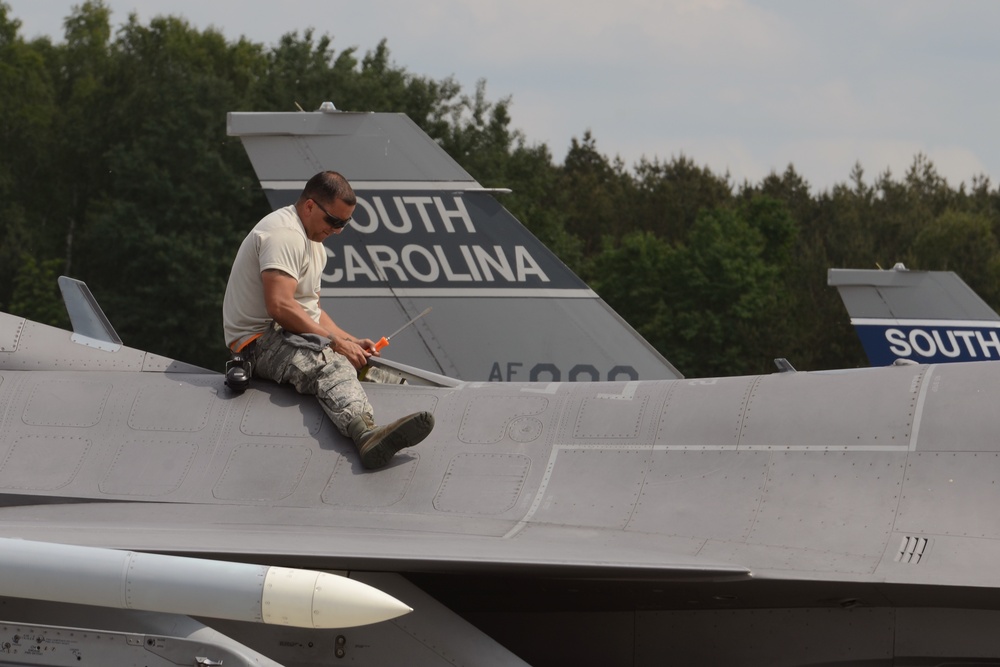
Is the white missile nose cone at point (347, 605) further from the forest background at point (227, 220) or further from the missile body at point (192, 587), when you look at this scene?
the forest background at point (227, 220)

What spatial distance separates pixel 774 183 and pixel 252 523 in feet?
210

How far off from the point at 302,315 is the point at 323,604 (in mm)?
2374

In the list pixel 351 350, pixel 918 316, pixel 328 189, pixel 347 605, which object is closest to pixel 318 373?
pixel 351 350

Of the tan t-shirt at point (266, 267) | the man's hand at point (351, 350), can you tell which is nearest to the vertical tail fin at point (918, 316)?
the man's hand at point (351, 350)

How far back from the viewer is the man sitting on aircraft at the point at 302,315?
7.28m

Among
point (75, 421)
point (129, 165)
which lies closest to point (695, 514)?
point (75, 421)

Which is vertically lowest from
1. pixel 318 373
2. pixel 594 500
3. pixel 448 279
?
pixel 448 279

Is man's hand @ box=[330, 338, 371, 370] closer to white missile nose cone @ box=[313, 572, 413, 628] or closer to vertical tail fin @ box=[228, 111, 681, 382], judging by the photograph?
white missile nose cone @ box=[313, 572, 413, 628]

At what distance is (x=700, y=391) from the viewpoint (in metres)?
7.19

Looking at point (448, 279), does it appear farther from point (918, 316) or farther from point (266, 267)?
point (918, 316)

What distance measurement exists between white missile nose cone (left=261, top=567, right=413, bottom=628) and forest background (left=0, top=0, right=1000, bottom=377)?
3914 centimetres

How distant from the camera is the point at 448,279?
13.2 metres

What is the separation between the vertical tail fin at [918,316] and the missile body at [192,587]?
16155 millimetres

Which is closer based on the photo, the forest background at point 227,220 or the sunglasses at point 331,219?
the sunglasses at point 331,219
